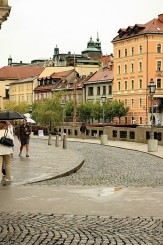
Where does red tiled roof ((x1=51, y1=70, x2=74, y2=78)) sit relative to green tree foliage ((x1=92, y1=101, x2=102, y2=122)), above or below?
above

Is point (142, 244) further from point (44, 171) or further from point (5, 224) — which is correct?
point (44, 171)

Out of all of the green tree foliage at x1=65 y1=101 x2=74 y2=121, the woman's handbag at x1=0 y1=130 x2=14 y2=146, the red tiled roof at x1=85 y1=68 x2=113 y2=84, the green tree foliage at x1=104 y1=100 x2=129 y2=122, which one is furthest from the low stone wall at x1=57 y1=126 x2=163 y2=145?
the red tiled roof at x1=85 y1=68 x2=113 y2=84

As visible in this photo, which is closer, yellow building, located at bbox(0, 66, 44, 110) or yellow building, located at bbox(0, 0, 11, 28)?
yellow building, located at bbox(0, 0, 11, 28)

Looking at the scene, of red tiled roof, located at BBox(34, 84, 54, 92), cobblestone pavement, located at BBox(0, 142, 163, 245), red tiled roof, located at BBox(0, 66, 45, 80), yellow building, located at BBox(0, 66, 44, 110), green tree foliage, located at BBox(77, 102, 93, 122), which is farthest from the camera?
red tiled roof, located at BBox(0, 66, 45, 80)

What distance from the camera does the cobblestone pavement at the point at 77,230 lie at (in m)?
8.09

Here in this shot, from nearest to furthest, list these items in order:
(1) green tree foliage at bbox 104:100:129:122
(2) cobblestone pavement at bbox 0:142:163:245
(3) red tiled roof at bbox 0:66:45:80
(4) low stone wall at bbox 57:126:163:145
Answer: (2) cobblestone pavement at bbox 0:142:163:245, (4) low stone wall at bbox 57:126:163:145, (1) green tree foliage at bbox 104:100:129:122, (3) red tiled roof at bbox 0:66:45:80

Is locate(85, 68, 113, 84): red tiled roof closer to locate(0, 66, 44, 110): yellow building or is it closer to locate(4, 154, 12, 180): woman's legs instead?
locate(0, 66, 44, 110): yellow building

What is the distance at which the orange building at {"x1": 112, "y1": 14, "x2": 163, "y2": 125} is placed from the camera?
96.3m

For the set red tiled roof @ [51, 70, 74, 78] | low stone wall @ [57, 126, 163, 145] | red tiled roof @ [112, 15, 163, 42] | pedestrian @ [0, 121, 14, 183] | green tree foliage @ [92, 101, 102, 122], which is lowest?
low stone wall @ [57, 126, 163, 145]

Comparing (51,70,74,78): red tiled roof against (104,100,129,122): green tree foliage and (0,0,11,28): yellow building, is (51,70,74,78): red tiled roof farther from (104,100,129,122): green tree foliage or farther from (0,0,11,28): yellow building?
(0,0,11,28): yellow building

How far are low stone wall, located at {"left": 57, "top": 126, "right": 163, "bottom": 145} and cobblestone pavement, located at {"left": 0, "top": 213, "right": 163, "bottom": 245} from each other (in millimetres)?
33292

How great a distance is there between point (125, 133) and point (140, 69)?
157ft

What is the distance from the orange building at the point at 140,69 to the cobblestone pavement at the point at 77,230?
83.2 meters

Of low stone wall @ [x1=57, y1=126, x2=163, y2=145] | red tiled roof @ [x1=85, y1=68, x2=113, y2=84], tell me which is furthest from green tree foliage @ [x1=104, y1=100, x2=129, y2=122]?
low stone wall @ [x1=57, y1=126, x2=163, y2=145]
